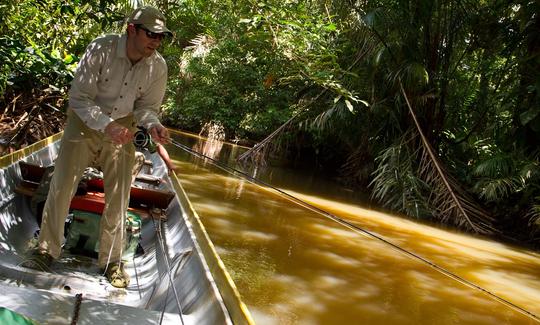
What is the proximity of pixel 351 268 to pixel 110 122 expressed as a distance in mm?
4122

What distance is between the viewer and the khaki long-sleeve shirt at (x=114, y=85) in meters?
2.78

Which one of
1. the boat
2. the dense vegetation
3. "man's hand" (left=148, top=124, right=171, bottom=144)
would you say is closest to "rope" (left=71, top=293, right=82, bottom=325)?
the boat

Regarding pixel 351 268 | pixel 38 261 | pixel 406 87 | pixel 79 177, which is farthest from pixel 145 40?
pixel 406 87

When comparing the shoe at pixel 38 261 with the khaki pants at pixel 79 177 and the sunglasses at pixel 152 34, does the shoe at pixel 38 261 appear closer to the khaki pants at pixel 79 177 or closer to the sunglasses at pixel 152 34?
the khaki pants at pixel 79 177

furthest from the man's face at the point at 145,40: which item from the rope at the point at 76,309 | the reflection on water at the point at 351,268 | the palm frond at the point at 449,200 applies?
the palm frond at the point at 449,200

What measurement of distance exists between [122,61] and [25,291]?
1.25 meters

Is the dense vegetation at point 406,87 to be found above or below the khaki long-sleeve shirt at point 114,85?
above

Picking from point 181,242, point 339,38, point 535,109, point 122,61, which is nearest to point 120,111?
point 122,61

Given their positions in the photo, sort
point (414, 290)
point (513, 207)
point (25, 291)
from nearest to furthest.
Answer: point (25, 291) < point (414, 290) < point (513, 207)

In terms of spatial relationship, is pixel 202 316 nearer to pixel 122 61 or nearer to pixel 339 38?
pixel 122 61

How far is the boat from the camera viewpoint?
2.25m

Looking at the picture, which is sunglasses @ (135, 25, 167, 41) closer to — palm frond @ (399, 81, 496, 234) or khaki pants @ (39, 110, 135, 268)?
khaki pants @ (39, 110, 135, 268)

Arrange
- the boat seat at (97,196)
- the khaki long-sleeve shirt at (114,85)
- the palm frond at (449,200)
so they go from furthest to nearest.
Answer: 1. the palm frond at (449,200)
2. the boat seat at (97,196)
3. the khaki long-sleeve shirt at (114,85)

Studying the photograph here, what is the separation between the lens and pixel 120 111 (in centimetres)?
297
